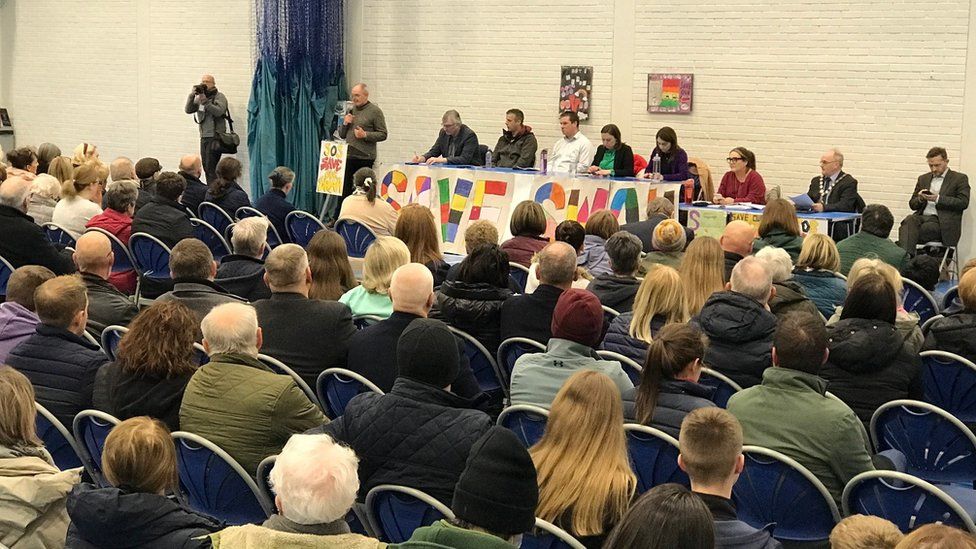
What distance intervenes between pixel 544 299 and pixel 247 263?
1902 millimetres

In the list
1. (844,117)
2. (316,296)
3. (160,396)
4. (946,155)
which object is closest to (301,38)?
(844,117)

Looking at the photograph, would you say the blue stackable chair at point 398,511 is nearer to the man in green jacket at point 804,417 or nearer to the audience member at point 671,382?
the audience member at point 671,382

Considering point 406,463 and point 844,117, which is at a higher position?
point 844,117

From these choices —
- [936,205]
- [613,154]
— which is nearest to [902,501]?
[936,205]

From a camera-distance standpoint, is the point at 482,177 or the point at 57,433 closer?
the point at 57,433

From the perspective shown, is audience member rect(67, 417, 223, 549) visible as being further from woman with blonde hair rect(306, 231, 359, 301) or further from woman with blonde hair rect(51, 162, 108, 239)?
woman with blonde hair rect(51, 162, 108, 239)

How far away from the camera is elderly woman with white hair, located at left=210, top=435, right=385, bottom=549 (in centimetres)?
283

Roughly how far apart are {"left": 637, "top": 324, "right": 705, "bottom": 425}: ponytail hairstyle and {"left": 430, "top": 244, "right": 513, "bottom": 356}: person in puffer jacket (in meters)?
1.78

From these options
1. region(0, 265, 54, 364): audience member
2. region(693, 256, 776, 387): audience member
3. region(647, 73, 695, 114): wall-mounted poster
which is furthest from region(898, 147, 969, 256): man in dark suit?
region(0, 265, 54, 364): audience member

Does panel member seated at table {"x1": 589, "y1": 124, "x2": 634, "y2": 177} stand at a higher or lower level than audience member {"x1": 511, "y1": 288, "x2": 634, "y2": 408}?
higher

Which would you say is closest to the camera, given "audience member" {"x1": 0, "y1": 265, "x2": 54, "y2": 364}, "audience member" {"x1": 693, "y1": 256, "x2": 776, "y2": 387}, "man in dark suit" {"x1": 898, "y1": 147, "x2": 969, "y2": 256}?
"audience member" {"x1": 693, "y1": 256, "x2": 776, "y2": 387}

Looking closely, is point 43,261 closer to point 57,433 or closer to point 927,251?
point 57,433

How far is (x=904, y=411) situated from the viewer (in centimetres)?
432

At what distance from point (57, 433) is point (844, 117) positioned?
8.88m
